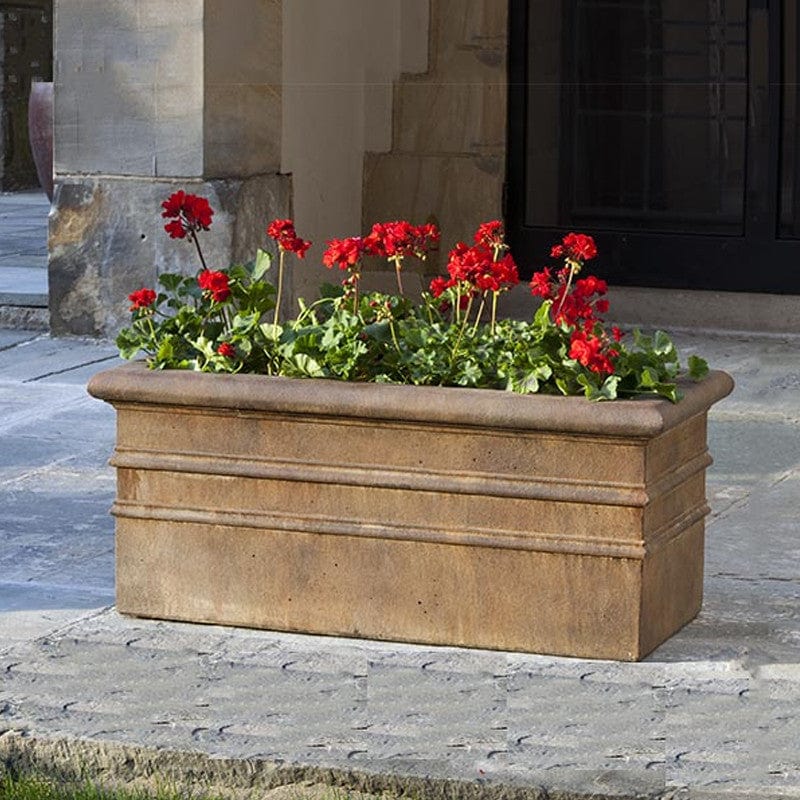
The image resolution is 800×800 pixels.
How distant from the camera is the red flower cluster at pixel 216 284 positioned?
4.89m

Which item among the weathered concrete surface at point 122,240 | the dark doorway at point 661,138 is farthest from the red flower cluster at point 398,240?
the dark doorway at point 661,138

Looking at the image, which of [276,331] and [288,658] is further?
[276,331]

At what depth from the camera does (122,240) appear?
916cm

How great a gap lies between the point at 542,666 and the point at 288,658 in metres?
0.57

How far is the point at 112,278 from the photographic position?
9.23 metres

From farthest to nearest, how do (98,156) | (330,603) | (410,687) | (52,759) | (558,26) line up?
(558,26) < (98,156) < (330,603) < (410,687) < (52,759)

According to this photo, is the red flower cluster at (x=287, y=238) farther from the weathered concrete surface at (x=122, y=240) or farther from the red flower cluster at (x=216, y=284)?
the weathered concrete surface at (x=122, y=240)

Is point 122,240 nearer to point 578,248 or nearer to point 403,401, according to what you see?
point 578,248

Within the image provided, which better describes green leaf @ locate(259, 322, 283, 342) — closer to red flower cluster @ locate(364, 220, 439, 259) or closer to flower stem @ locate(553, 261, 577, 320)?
red flower cluster @ locate(364, 220, 439, 259)

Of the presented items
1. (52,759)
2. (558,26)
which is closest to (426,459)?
(52,759)

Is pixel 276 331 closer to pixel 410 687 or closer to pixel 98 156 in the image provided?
pixel 410 687

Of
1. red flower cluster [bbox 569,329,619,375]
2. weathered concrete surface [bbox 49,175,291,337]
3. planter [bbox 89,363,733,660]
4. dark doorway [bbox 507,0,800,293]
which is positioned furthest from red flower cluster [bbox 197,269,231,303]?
dark doorway [bbox 507,0,800,293]

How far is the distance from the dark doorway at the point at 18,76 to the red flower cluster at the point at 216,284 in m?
14.6

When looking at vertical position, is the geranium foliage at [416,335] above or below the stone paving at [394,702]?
above
